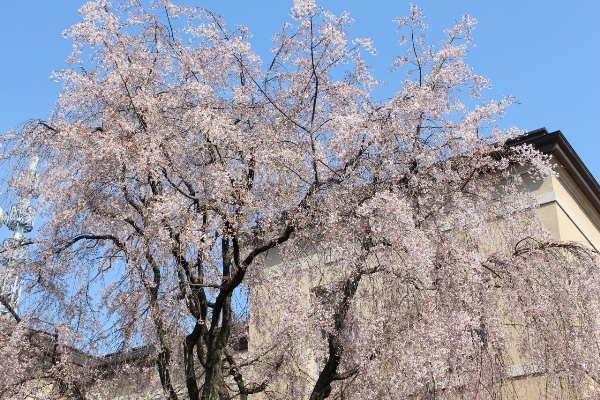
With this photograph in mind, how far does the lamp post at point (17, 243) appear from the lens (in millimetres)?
9727

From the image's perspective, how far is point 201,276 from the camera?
31.6 ft

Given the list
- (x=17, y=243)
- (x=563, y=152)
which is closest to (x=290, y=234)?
(x=17, y=243)

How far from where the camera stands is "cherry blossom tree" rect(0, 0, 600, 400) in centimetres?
875

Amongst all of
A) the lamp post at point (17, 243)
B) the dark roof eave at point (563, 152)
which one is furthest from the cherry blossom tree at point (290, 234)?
the dark roof eave at point (563, 152)

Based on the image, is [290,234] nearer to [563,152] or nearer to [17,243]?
[17,243]

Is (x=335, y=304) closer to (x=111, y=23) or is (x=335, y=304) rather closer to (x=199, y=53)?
(x=199, y=53)

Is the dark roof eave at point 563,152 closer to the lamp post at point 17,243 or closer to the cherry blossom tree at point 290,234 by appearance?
the cherry blossom tree at point 290,234

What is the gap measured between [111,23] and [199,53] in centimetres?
143

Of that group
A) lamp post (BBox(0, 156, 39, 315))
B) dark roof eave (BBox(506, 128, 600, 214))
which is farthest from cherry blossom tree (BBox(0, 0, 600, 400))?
dark roof eave (BBox(506, 128, 600, 214))

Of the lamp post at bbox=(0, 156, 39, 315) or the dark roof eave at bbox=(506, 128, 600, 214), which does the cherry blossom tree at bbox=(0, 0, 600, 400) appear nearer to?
the lamp post at bbox=(0, 156, 39, 315)

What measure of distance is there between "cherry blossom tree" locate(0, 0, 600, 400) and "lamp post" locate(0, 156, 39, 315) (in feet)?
0.74

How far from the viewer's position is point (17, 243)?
10289 mm

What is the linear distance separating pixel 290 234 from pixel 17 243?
4440 mm

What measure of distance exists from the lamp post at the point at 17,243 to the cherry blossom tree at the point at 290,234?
0.74 feet
